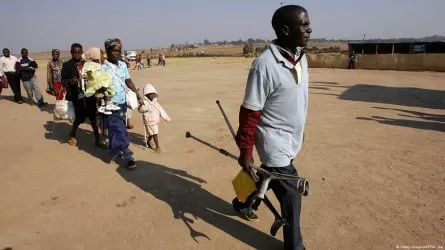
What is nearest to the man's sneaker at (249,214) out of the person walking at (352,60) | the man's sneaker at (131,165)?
the man's sneaker at (131,165)

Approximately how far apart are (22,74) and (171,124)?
5757 millimetres

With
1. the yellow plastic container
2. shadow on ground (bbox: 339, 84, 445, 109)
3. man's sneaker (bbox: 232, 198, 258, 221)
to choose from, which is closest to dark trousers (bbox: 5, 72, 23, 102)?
man's sneaker (bbox: 232, 198, 258, 221)

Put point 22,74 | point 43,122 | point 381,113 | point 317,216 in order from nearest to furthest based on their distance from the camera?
1. point 317,216
2. point 43,122
3. point 381,113
4. point 22,74

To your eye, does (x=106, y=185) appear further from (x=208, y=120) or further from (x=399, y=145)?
(x=399, y=145)

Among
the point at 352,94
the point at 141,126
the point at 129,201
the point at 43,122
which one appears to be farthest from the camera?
the point at 352,94

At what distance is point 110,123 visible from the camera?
5254 mm

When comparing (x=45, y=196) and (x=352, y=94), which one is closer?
(x=45, y=196)

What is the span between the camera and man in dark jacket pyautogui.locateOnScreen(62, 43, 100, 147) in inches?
249

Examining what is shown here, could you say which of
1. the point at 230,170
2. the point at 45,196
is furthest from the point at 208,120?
the point at 45,196

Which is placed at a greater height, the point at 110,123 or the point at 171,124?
the point at 110,123

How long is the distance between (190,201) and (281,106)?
2072mm

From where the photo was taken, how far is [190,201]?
4230 mm

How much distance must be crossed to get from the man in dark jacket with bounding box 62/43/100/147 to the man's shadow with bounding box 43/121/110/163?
197mm

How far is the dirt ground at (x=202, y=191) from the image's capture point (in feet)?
11.4
